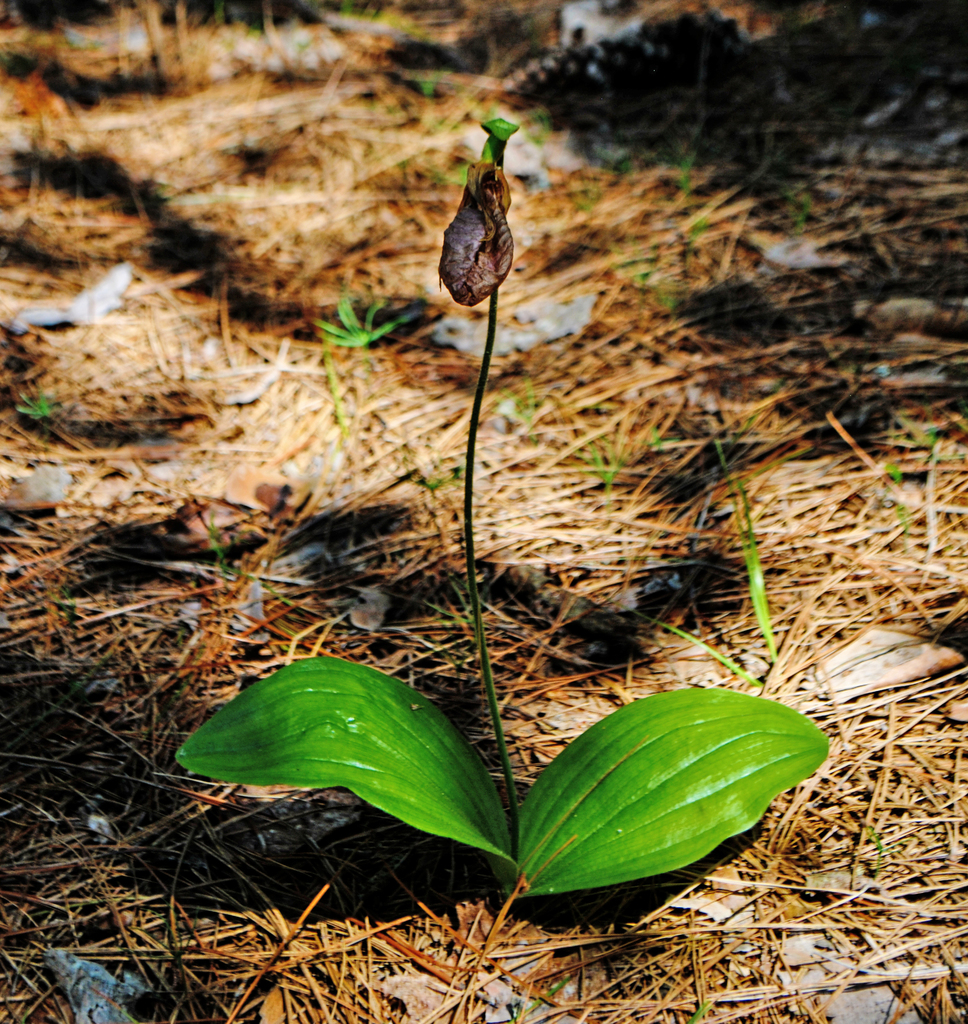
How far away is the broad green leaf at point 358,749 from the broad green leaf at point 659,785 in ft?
0.30

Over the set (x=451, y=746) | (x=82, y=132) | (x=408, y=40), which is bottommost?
(x=451, y=746)

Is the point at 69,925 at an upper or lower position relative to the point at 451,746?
lower

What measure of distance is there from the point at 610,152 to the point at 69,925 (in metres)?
3.21

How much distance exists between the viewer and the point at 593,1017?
3.81ft

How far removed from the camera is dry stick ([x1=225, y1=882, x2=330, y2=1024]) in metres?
1.19

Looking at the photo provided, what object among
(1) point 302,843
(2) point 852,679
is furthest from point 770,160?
(1) point 302,843

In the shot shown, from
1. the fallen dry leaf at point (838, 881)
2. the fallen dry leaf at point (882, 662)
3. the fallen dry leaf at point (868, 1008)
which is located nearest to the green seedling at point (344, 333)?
the fallen dry leaf at point (882, 662)

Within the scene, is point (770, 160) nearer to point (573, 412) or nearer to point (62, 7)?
point (573, 412)

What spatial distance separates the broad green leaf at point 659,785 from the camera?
1173 millimetres

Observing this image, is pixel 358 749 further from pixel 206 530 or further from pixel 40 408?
pixel 40 408

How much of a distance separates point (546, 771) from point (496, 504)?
2.81ft

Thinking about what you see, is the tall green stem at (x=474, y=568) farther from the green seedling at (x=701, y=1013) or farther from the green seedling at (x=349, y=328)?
the green seedling at (x=349, y=328)

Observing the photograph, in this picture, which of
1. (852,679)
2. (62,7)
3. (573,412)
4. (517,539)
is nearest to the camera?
(852,679)

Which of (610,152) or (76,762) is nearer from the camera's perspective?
(76,762)
